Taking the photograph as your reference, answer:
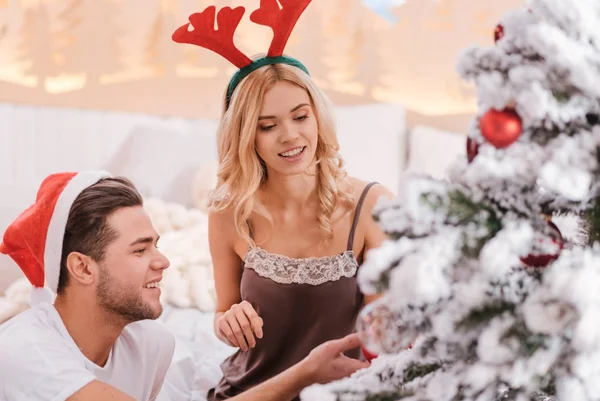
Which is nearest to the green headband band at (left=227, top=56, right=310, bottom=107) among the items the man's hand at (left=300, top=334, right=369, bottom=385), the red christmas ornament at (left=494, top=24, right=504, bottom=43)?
the man's hand at (left=300, top=334, right=369, bottom=385)

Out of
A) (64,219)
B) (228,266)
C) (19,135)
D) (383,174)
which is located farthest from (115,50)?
(64,219)

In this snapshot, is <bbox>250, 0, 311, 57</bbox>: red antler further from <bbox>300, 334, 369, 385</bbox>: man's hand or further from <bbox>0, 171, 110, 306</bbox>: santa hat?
<bbox>300, 334, 369, 385</bbox>: man's hand

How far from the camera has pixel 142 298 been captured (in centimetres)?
131

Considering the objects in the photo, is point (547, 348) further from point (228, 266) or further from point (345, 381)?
point (228, 266)

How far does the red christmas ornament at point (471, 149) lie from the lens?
0.70 metres

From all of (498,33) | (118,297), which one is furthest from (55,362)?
(498,33)

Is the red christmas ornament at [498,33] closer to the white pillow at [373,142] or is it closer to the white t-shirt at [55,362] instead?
the white t-shirt at [55,362]

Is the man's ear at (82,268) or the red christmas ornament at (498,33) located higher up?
the red christmas ornament at (498,33)

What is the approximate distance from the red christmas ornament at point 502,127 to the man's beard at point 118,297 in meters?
0.87

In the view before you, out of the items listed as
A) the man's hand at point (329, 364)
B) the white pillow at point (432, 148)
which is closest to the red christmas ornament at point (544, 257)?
the man's hand at point (329, 364)

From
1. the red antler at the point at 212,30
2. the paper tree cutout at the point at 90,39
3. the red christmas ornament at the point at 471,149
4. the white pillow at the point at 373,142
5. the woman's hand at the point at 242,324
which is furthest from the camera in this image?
the paper tree cutout at the point at 90,39

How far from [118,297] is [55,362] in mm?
187

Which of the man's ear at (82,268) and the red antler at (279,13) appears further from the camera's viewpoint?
the red antler at (279,13)

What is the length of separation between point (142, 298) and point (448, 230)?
0.82 metres
